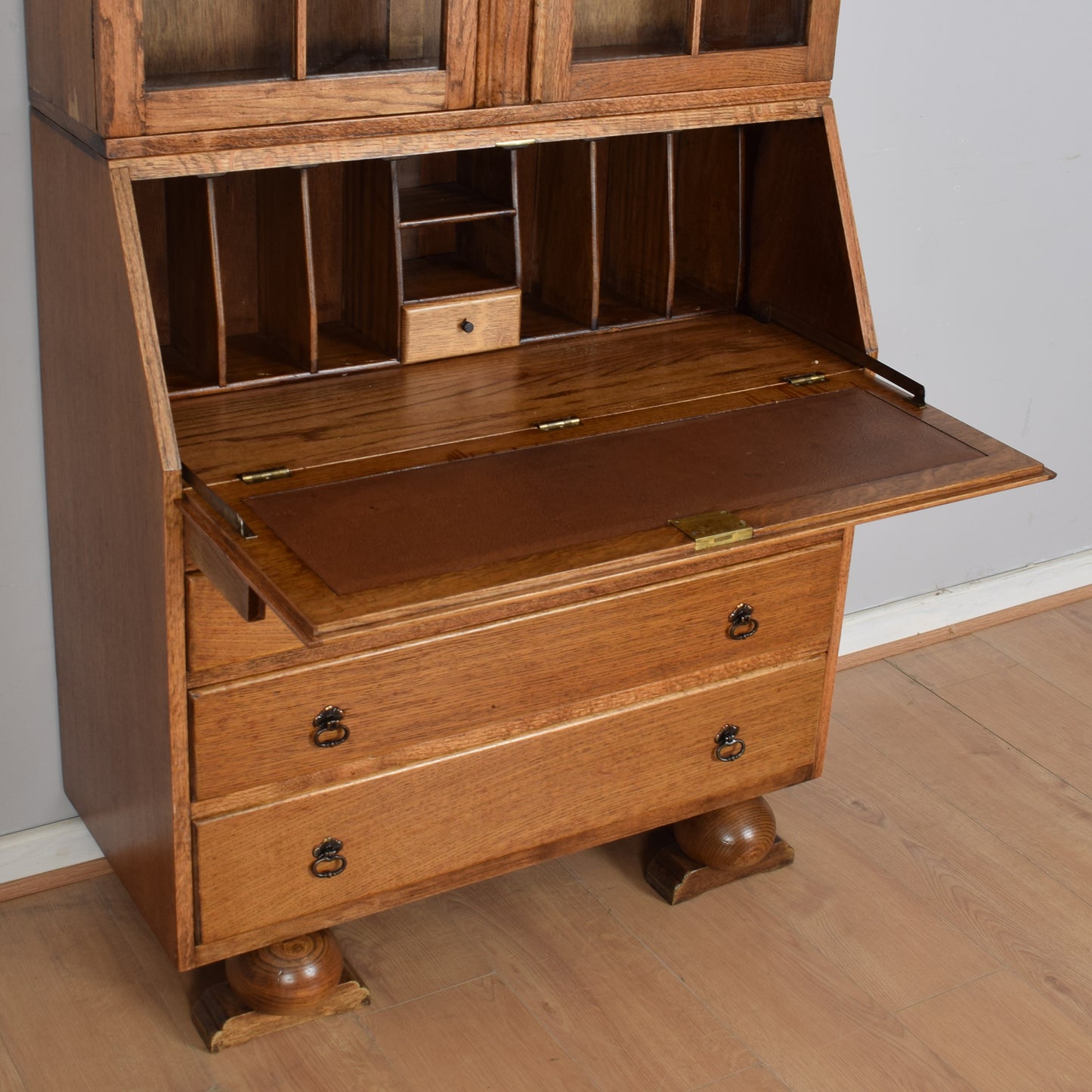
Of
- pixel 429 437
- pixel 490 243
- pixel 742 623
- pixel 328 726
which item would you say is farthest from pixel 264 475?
pixel 742 623

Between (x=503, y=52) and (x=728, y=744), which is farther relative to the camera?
(x=728, y=744)

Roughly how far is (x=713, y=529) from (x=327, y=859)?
71 cm

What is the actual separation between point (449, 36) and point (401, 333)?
0.40 m

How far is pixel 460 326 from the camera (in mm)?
2031

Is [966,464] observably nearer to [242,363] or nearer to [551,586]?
[551,586]

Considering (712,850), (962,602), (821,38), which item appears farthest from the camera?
(962,602)

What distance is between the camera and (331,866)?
1.98 m

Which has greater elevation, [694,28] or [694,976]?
[694,28]

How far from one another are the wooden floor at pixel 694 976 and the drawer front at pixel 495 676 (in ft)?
1.47

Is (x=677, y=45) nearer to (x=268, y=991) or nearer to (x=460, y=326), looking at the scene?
(x=460, y=326)

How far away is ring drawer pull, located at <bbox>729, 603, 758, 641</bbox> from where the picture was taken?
2105 millimetres

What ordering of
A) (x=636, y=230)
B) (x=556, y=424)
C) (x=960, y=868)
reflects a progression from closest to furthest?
(x=556, y=424) → (x=636, y=230) → (x=960, y=868)

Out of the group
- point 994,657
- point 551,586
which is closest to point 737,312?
point 551,586

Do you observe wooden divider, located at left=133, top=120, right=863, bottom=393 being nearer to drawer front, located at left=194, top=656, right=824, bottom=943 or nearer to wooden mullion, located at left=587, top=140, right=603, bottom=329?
wooden mullion, located at left=587, top=140, right=603, bottom=329
